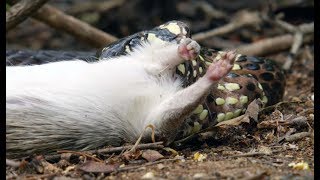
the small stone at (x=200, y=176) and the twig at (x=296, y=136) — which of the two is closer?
the small stone at (x=200, y=176)

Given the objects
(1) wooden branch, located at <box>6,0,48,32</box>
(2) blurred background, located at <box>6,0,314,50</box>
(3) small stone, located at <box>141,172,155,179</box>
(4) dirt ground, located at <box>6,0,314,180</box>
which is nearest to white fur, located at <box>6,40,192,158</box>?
(4) dirt ground, located at <box>6,0,314,180</box>

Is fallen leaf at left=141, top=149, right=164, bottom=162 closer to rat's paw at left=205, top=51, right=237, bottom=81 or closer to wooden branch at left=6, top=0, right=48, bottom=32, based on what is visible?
rat's paw at left=205, top=51, right=237, bottom=81

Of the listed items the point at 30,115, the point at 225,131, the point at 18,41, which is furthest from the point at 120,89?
the point at 18,41

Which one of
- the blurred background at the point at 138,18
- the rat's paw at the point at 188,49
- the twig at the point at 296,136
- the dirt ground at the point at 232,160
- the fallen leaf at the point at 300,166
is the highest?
the blurred background at the point at 138,18

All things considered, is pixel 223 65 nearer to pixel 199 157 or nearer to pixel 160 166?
pixel 199 157

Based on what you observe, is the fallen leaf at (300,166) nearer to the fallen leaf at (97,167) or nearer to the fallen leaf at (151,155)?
the fallen leaf at (151,155)

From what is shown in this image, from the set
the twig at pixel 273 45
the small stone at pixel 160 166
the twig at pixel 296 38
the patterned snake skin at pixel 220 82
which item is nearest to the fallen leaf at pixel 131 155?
the small stone at pixel 160 166

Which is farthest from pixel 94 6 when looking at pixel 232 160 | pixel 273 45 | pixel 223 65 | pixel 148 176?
pixel 148 176
